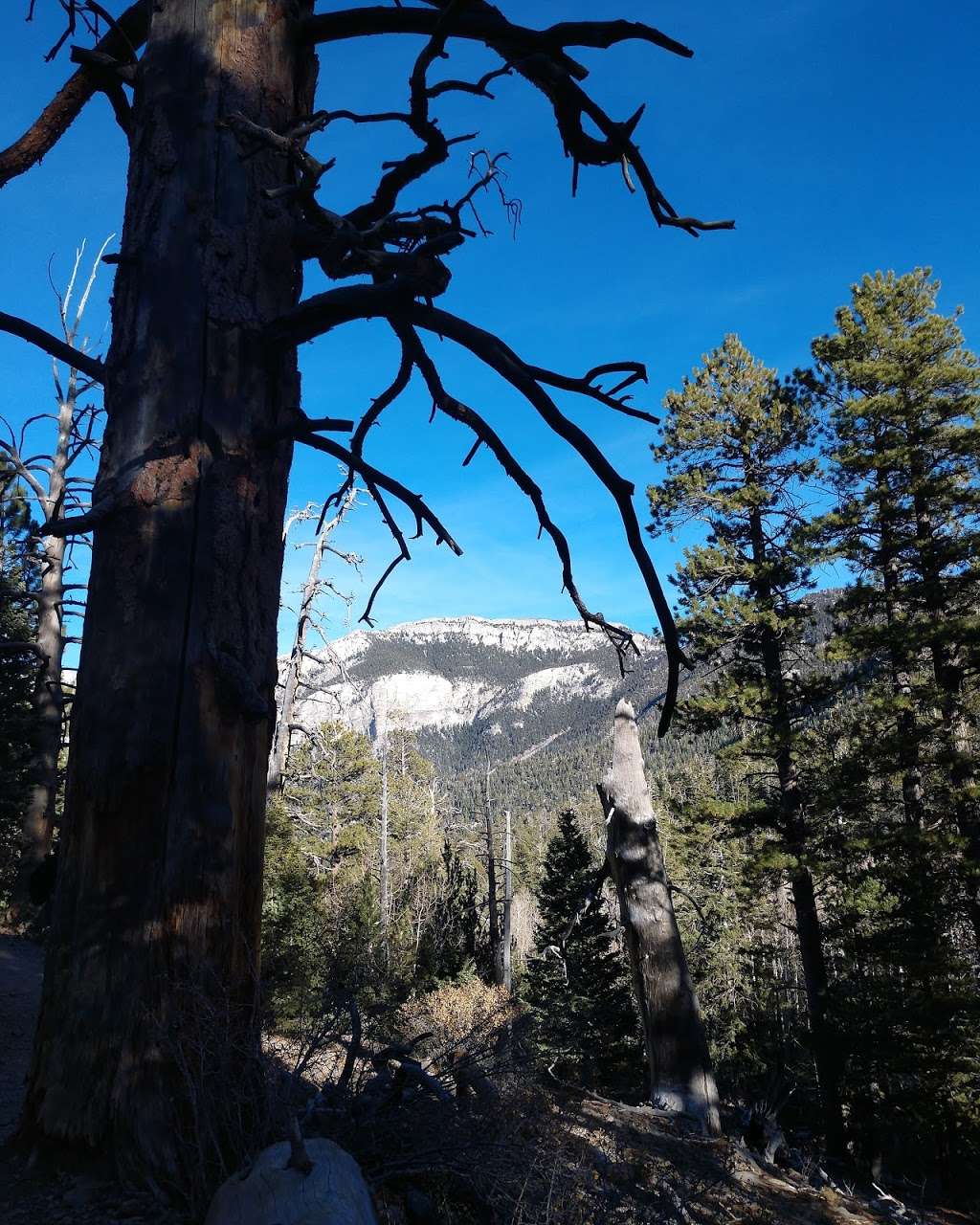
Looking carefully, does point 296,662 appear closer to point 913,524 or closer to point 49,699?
Result: point 49,699

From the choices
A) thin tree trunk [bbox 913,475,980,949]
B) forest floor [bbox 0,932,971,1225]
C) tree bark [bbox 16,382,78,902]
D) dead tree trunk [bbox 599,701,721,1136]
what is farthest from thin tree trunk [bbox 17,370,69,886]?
thin tree trunk [bbox 913,475,980,949]

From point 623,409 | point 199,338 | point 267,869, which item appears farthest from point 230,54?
point 267,869

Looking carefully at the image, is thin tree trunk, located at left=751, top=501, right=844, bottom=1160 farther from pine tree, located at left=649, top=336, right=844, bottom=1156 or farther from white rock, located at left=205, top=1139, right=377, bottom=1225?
white rock, located at left=205, top=1139, right=377, bottom=1225

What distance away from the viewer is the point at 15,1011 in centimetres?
948

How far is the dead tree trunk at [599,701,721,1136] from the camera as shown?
862cm

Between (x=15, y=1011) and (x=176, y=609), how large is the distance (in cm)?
1003

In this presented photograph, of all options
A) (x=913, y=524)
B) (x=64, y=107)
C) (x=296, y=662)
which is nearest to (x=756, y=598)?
(x=913, y=524)

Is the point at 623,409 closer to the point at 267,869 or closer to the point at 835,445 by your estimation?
the point at 835,445

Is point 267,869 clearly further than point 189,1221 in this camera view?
Yes

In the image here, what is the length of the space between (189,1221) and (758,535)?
49.2 ft

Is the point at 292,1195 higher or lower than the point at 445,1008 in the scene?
higher

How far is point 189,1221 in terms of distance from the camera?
171 cm

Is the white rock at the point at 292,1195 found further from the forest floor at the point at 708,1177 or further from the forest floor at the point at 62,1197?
the forest floor at the point at 708,1177

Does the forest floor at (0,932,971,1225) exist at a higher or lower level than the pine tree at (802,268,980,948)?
lower
